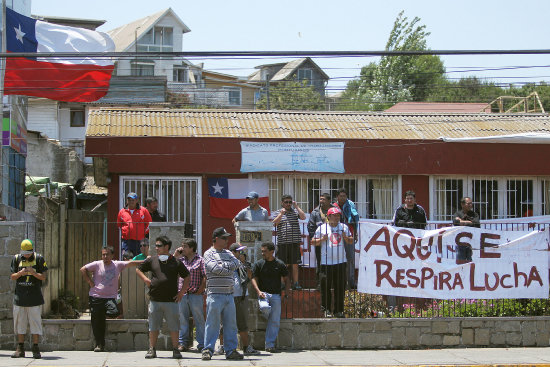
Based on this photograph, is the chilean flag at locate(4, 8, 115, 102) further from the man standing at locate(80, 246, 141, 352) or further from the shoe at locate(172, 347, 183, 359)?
the shoe at locate(172, 347, 183, 359)

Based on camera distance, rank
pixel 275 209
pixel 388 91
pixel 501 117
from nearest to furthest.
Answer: pixel 275 209, pixel 501 117, pixel 388 91

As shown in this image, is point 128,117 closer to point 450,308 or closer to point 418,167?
point 418,167

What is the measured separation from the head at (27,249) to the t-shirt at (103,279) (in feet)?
2.83

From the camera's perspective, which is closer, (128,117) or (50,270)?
(50,270)

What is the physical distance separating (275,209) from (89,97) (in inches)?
181

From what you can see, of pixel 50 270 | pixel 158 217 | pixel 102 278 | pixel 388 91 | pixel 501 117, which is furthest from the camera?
pixel 388 91

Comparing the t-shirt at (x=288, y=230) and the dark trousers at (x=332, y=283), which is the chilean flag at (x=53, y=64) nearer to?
the t-shirt at (x=288, y=230)

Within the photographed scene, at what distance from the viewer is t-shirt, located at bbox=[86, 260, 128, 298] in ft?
36.6

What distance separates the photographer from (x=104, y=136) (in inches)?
613

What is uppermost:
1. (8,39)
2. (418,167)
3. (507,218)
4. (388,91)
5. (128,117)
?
(388,91)

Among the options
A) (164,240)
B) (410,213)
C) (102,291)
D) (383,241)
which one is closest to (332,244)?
(383,241)

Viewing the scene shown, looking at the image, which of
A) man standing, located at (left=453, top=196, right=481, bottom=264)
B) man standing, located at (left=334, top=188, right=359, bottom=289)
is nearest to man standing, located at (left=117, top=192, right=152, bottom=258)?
man standing, located at (left=334, top=188, right=359, bottom=289)

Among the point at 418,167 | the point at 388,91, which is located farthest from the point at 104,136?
the point at 388,91

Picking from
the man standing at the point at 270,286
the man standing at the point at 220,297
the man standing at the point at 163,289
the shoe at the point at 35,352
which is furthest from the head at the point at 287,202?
the shoe at the point at 35,352
